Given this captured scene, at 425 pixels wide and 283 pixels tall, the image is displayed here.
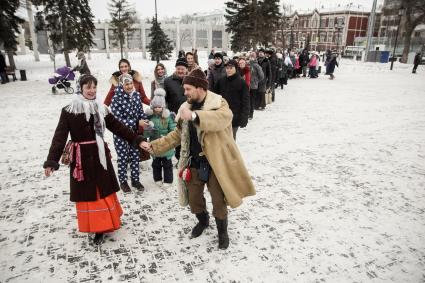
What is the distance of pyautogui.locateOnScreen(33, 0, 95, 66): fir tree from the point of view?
75.4ft

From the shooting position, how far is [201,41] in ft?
184

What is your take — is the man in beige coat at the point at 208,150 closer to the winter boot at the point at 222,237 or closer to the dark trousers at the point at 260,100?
the winter boot at the point at 222,237

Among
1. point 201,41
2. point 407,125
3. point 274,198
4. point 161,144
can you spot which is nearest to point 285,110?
point 407,125

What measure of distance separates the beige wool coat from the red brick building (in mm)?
64072

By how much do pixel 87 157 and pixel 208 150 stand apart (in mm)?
1386

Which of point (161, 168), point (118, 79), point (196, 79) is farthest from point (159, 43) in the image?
point (196, 79)

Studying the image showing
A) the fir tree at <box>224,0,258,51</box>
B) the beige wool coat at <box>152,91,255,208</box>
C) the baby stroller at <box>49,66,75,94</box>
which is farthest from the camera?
the fir tree at <box>224,0,258,51</box>

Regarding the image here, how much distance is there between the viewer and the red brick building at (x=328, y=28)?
66.6 meters

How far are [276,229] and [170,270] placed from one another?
1.51 meters

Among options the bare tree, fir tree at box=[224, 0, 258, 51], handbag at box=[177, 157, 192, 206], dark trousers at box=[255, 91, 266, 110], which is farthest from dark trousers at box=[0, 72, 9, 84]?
the bare tree

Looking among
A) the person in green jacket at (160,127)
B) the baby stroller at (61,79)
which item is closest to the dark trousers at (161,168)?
the person in green jacket at (160,127)

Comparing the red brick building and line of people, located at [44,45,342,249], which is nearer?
line of people, located at [44,45,342,249]

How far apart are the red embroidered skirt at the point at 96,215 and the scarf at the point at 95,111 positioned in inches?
16.7

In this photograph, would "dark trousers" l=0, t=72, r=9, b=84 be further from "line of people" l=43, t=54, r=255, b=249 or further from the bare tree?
the bare tree
